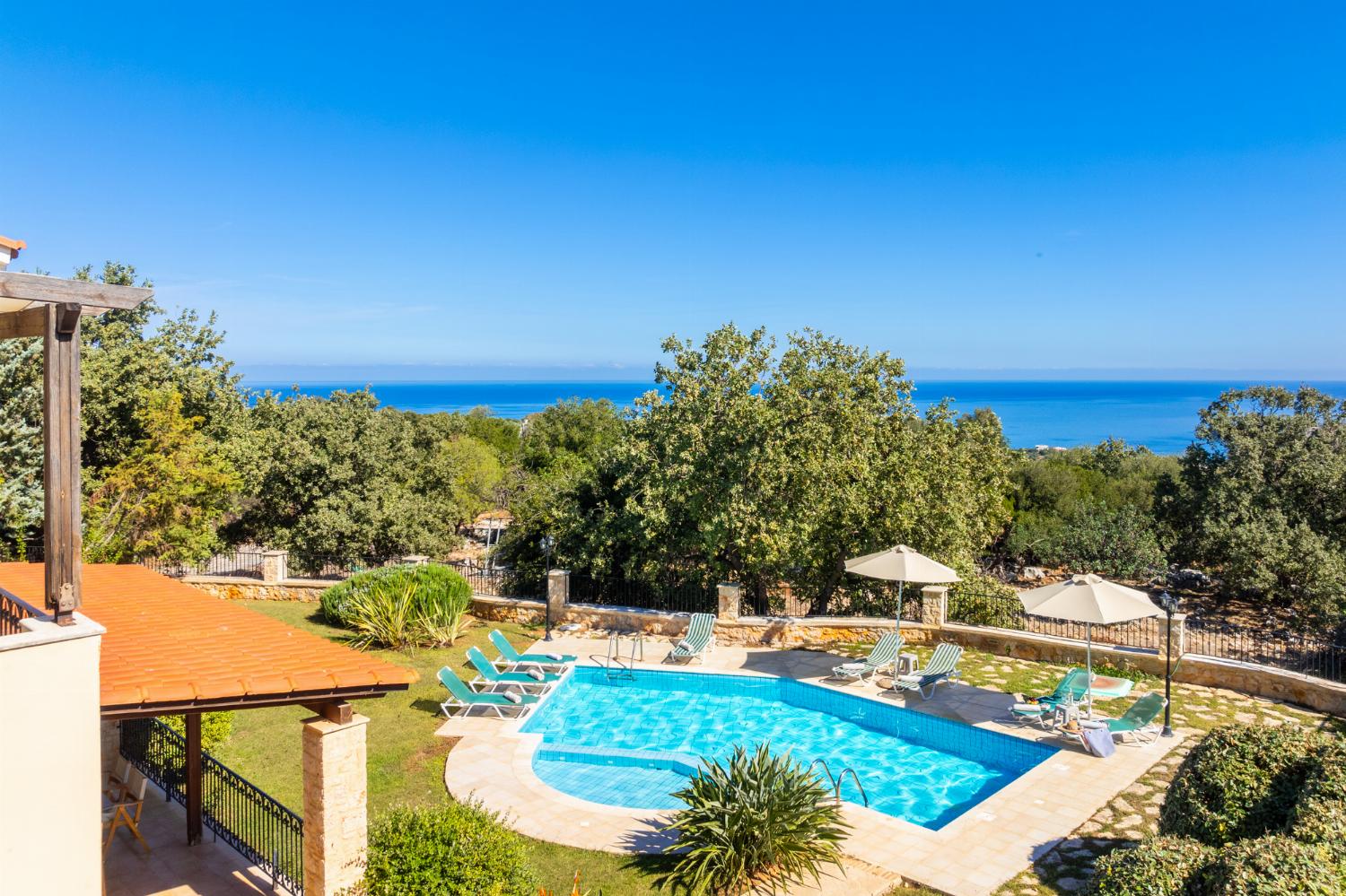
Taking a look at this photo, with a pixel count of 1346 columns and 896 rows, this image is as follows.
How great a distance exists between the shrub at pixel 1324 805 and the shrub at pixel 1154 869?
1.98 ft

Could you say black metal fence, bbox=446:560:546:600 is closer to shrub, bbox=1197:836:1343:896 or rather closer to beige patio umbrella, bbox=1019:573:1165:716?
beige patio umbrella, bbox=1019:573:1165:716

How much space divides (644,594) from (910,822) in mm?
10814

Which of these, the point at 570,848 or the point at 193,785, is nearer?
the point at 193,785

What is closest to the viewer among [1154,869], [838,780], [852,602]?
[1154,869]

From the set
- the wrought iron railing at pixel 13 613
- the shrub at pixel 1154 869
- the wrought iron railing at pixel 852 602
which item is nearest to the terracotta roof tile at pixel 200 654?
the wrought iron railing at pixel 13 613

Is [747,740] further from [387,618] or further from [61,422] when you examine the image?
[61,422]

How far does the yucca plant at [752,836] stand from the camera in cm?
784

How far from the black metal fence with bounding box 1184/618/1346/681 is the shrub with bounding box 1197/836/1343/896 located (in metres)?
11.1

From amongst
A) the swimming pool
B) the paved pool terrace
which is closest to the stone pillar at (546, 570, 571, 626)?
the swimming pool

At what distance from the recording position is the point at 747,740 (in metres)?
12.8

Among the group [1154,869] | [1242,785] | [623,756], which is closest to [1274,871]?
[1154,869]

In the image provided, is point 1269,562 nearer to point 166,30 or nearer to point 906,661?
point 906,661

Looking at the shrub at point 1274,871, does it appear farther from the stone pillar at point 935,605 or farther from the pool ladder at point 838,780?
the stone pillar at point 935,605

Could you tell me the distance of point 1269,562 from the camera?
25266 mm
